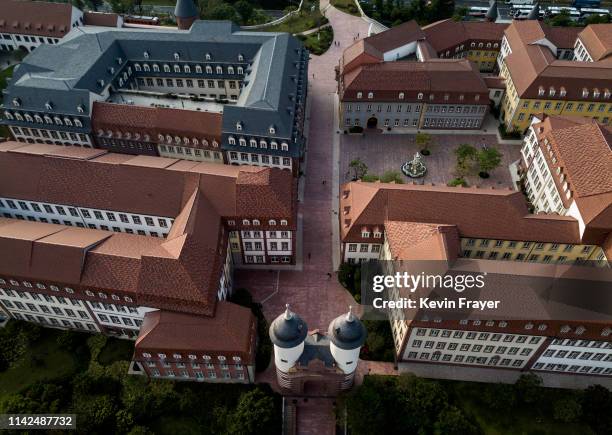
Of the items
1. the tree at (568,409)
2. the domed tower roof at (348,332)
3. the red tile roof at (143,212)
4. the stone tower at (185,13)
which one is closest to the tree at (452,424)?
the tree at (568,409)

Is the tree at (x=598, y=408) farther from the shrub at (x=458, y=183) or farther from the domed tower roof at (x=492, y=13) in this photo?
the domed tower roof at (x=492, y=13)

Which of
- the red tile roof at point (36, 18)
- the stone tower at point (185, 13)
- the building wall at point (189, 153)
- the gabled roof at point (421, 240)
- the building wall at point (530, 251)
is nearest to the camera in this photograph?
the gabled roof at point (421, 240)

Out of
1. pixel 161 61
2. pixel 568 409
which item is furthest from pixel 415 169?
pixel 161 61

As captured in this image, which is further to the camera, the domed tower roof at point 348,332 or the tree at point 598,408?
the tree at point 598,408

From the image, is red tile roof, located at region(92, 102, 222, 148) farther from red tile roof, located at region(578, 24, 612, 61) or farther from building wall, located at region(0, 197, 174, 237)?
red tile roof, located at region(578, 24, 612, 61)

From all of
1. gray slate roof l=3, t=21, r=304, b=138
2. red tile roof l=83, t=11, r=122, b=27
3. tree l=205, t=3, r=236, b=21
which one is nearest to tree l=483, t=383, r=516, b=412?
gray slate roof l=3, t=21, r=304, b=138

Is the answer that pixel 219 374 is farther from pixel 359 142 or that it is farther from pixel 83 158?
pixel 359 142

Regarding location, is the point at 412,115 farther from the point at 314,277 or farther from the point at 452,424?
the point at 452,424
